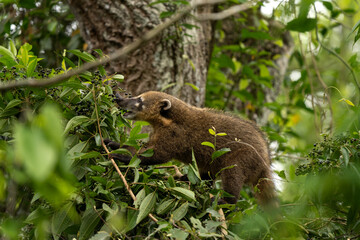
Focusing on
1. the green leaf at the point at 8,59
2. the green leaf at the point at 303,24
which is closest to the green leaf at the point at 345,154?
the green leaf at the point at 303,24

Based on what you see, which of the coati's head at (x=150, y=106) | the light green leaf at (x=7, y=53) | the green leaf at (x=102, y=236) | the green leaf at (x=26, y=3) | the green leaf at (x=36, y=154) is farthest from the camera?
the coati's head at (x=150, y=106)

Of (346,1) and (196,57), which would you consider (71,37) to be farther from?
(346,1)

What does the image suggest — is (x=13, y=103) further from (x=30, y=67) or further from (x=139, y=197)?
(x=139, y=197)

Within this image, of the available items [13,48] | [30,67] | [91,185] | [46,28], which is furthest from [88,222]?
[46,28]

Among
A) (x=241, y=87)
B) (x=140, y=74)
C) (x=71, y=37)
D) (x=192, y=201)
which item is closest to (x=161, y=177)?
(x=192, y=201)

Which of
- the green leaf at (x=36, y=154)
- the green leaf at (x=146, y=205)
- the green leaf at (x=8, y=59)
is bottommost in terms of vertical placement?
the green leaf at (x=146, y=205)

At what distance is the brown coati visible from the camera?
422cm

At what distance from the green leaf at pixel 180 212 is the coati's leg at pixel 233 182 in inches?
49.3

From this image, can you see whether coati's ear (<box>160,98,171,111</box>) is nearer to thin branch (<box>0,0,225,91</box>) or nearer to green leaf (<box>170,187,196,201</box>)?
green leaf (<box>170,187,196,201</box>)

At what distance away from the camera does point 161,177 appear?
133 inches

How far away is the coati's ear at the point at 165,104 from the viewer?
478 cm

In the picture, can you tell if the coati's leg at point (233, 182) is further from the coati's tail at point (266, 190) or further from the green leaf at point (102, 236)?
the green leaf at point (102, 236)

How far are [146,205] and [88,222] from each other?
0.43 m

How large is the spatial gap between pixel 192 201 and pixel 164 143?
1642 millimetres
